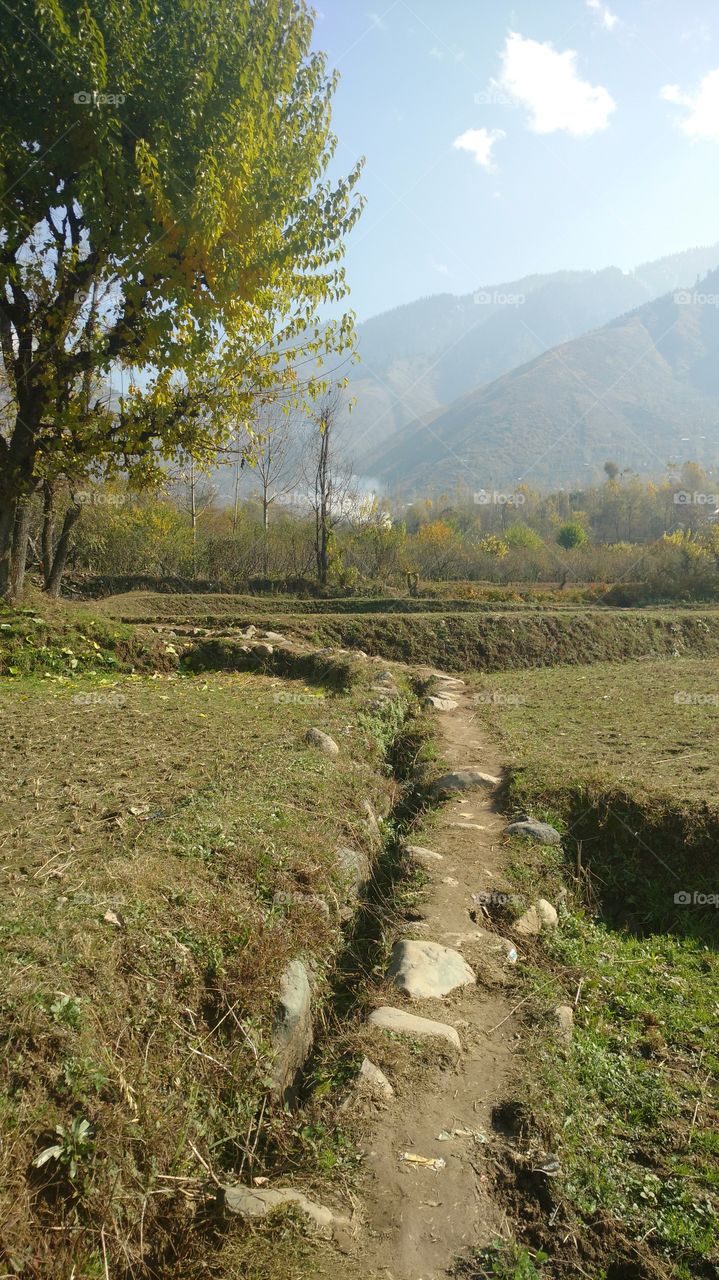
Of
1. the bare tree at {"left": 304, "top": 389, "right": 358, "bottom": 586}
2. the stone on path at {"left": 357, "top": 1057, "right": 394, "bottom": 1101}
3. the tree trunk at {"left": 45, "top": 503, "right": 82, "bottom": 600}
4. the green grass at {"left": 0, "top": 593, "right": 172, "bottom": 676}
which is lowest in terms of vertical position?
the stone on path at {"left": 357, "top": 1057, "right": 394, "bottom": 1101}

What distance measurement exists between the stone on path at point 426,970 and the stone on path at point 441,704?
5698 millimetres

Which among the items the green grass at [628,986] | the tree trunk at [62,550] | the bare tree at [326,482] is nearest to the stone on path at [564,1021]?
the green grass at [628,986]

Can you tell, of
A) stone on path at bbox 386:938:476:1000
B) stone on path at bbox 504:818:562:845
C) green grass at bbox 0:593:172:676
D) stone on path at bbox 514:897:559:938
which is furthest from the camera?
green grass at bbox 0:593:172:676

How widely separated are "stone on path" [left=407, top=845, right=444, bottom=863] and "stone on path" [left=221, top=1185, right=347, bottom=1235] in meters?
2.54

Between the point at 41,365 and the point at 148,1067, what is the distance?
8.92 meters

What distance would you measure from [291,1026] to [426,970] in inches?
30.3

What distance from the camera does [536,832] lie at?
17.2 feet

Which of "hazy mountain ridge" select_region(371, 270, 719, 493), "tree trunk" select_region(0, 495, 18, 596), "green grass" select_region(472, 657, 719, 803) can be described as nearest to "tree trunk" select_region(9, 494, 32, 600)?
"tree trunk" select_region(0, 495, 18, 596)

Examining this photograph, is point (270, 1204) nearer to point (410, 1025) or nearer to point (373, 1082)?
point (373, 1082)

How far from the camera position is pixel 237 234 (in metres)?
8.16

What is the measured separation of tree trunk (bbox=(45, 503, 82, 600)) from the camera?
1452 centimetres

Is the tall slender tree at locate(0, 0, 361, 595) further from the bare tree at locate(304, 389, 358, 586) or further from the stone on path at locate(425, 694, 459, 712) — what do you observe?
the bare tree at locate(304, 389, 358, 586)

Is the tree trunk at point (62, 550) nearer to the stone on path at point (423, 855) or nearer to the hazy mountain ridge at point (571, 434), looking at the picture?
the stone on path at point (423, 855)

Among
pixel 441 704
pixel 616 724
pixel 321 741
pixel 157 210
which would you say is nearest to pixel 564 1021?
pixel 321 741
